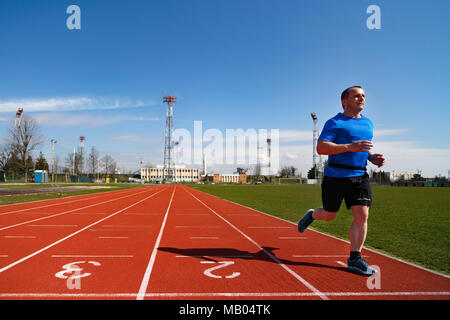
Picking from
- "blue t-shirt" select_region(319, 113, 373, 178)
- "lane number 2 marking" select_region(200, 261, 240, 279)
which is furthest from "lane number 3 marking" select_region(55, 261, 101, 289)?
"blue t-shirt" select_region(319, 113, 373, 178)

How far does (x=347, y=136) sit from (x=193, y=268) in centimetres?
289

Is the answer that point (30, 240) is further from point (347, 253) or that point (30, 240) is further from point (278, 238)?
point (347, 253)

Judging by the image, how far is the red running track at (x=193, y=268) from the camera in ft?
10.9

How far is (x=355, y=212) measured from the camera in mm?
3902

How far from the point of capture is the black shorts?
3.84 metres

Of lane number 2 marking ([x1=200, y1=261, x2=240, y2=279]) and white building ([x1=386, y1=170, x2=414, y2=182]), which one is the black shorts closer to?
lane number 2 marking ([x1=200, y1=261, x2=240, y2=279])

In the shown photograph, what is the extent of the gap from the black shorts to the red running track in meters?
1.01

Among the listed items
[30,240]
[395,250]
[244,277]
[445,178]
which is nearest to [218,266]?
[244,277]

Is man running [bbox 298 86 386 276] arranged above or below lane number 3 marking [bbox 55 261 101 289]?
above

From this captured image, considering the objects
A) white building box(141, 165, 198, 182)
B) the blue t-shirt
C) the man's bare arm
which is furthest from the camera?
white building box(141, 165, 198, 182)

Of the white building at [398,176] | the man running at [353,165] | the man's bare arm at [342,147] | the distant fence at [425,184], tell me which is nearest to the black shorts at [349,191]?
the man running at [353,165]

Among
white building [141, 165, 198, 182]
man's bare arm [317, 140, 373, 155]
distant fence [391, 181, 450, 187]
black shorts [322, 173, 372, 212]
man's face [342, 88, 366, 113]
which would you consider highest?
man's face [342, 88, 366, 113]

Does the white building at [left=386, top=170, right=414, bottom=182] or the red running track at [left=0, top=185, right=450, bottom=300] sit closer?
the red running track at [left=0, top=185, right=450, bottom=300]

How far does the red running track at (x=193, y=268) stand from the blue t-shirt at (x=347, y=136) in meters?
1.43
